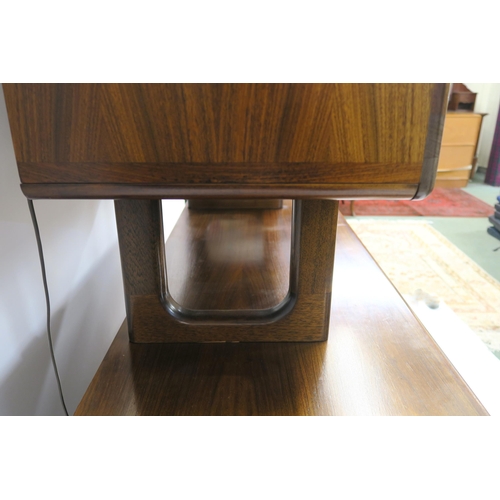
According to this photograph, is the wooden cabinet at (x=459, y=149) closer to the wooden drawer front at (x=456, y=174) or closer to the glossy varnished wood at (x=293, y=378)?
the wooden drawer front at (x=456, y=174)

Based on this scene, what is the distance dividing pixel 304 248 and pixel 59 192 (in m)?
0.25

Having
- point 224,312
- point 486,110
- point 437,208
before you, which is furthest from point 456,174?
point 224,312

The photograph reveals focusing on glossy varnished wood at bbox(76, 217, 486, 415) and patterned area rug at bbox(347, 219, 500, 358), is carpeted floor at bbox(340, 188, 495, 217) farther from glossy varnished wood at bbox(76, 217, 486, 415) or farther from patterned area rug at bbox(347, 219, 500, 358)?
glossy varnished wood at bbox(76, 217, 486, 415)

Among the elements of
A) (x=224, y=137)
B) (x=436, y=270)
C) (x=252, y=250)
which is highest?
(x=224, y=137)

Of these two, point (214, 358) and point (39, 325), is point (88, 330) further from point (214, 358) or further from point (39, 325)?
point (214, 358)

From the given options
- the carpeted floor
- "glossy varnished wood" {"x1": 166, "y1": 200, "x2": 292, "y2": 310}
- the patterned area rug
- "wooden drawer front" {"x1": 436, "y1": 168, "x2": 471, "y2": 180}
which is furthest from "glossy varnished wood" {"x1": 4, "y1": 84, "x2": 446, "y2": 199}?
"wooden drawer front" {"x1": 436, "y1": 168, "x2": 471, "y2": 180}

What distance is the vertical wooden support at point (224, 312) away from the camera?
0.42 m

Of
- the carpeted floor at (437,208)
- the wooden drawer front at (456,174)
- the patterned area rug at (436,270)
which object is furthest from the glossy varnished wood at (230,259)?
the wooden drawer front at (456,174)

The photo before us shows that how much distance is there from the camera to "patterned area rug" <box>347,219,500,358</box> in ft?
5.38

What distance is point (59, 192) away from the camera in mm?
267

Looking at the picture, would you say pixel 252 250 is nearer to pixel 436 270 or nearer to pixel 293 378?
pixel 293 378

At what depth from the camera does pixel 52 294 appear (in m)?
0.52

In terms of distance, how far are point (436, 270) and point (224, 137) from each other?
205 centimetres
